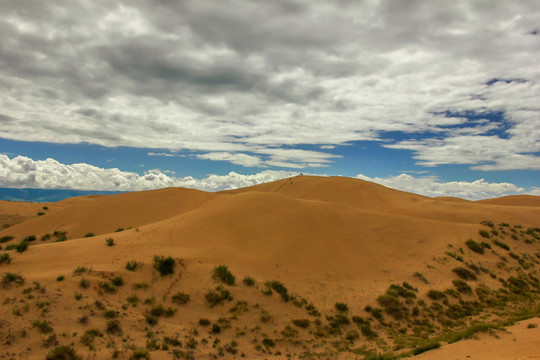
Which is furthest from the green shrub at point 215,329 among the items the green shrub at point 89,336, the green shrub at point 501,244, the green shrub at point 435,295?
the green shrub at point 501,244

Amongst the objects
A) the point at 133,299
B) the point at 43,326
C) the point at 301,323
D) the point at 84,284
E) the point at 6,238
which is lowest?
the point at 301,323

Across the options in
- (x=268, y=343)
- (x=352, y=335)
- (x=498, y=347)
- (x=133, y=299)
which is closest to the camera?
(x=498, y=347)

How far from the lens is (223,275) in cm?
1452

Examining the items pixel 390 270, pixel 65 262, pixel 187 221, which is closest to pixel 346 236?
pixel 390 270

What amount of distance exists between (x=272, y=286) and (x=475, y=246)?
63.0 ft

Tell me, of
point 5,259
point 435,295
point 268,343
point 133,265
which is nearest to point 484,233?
point 435,295

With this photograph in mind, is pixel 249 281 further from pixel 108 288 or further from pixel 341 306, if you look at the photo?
pixel 108 288

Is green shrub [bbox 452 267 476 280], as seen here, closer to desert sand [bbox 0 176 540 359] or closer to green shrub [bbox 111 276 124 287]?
desert sand [bbox 0 176 540 359]

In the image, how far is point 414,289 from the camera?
17.0 m

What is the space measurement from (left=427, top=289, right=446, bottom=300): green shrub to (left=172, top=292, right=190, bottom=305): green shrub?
13.7 metres

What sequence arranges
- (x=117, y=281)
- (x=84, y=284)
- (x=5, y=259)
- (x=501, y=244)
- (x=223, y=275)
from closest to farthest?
(x=84, y=284) < (x=117, y=281) < (x=5, y=259) < (x=223, y=275) < (x=501, y=244)

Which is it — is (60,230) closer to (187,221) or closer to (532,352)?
(187,221)

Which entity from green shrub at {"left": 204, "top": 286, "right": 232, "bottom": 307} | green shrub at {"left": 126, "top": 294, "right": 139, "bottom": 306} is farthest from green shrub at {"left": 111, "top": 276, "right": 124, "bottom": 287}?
green shrub at {"left": 204, "top": 286, "right": 232, "bottom": 307}

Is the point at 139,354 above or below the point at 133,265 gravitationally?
below
